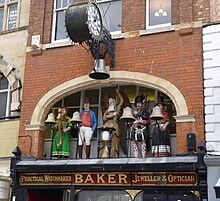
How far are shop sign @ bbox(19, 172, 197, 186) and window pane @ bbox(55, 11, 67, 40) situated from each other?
411cm

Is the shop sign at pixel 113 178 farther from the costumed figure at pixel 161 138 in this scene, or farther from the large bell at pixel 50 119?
the large bell at pixel 50 119

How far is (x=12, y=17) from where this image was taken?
15.7 metres

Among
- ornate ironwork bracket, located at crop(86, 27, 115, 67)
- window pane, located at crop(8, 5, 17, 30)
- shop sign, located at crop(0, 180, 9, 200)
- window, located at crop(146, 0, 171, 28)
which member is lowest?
shop sign, located at crop(0, 180, 9, 200)

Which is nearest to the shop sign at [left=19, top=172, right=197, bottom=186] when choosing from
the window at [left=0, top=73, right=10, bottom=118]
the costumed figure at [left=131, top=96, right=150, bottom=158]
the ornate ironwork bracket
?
the costumed figure at [left=131, top=96, right=150, bottom=158]

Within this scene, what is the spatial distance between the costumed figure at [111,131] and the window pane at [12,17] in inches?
212

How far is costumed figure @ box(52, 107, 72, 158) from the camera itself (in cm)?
1250

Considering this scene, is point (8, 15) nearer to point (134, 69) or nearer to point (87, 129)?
point (87, 129)

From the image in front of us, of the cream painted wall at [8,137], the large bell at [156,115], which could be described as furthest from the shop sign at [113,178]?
the cream painted wall at [8,137]

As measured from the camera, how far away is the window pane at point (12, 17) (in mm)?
15633

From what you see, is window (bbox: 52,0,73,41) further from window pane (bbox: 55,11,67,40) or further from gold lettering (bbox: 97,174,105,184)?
gold lettering (bbox: 97,174,105,184)

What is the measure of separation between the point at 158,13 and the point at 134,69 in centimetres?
172

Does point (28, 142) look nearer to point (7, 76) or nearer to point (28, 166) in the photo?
point (28, 166)

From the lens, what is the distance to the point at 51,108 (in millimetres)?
13477

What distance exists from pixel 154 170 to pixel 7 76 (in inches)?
254
